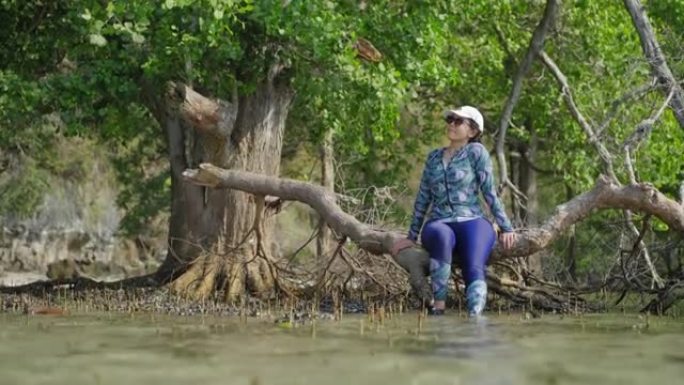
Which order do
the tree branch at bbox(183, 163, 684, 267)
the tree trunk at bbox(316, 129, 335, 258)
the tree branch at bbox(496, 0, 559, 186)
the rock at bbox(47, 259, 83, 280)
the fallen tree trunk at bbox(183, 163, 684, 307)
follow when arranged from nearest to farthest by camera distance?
the fallen tree trunk at bbox(183, 163, 684, 307) < the tree branch at bbox(183, 163, 684, 267) < the tree branch at bbox(496, 0, 559, 186) < the tree trunk at bbox(316, 129, 335, 258) < the rock at bbox(47, 259, 83, 280)

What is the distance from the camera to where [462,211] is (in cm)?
1064

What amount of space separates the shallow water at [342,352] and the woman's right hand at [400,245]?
162cm

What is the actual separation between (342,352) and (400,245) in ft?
15.3

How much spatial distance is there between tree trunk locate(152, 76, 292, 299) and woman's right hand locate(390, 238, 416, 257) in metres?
2.42

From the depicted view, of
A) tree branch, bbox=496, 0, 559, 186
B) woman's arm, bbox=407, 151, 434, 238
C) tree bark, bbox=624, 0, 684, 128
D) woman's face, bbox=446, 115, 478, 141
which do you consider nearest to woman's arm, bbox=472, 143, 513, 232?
woman's face, bbox=446, 115, 478, 141

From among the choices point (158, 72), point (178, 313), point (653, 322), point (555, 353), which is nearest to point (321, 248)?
point (158, 72)

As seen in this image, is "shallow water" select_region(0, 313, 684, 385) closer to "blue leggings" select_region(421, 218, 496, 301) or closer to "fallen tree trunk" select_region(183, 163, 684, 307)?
"blue leggings" select_region(421, 218, 496, 301)

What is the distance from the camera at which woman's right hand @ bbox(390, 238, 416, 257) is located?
11273mm

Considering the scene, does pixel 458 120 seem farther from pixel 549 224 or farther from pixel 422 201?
pixel 549 224

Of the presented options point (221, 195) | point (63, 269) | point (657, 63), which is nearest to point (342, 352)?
point (657, 63)

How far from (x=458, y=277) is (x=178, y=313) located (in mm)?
2865

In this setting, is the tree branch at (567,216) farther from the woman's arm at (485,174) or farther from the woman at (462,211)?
the woman's arm at (485,174)

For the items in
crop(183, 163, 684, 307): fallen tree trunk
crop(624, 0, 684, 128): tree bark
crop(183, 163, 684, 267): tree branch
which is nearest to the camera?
crop(183, 163, 684, 307): fallen tree trunk

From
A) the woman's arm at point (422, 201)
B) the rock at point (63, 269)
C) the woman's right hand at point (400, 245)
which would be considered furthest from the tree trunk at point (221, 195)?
the rock at point (63, 269)
